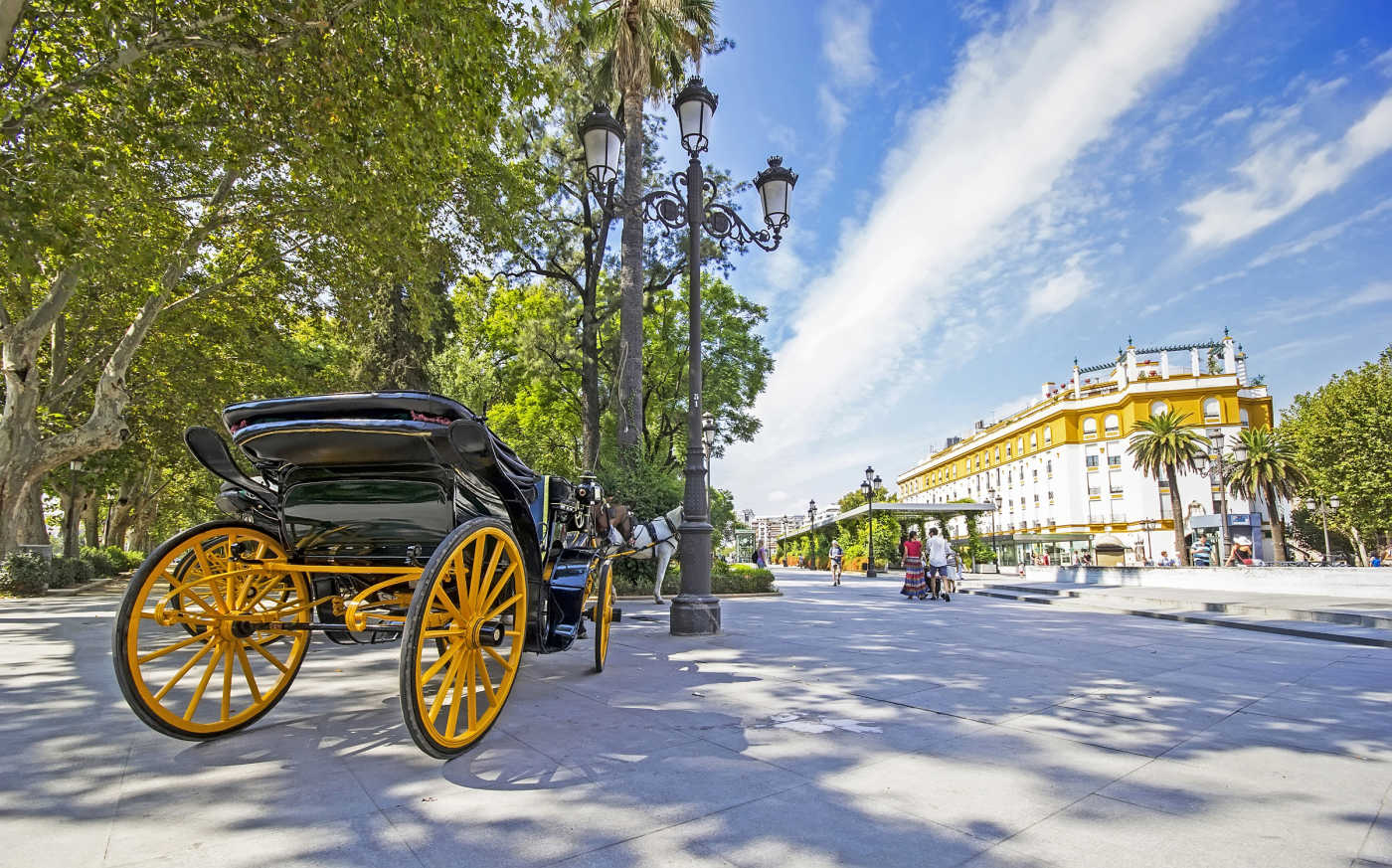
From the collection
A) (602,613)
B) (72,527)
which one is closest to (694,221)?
(602,613)

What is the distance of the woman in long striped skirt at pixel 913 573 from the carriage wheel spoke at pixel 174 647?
1520 cm

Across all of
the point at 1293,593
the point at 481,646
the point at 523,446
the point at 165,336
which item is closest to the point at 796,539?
the point at 523,446

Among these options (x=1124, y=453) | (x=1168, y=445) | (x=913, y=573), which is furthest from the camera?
(x=1124, y=453)

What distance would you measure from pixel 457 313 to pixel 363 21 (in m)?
18.9

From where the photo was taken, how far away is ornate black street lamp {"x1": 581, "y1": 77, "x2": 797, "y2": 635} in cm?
803

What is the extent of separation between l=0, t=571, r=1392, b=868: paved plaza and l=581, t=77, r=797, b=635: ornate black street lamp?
223cm

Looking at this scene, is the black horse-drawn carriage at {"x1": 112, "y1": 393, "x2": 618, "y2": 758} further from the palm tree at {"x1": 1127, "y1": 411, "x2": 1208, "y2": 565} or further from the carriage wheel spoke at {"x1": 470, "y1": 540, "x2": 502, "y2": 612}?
the palm tree at {"x1": 1127, "y1": 411, "x2": 1208, "y2": 565}

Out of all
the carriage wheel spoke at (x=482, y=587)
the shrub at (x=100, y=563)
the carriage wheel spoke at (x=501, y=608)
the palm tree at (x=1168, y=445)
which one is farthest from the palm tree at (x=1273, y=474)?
the shrub at (x=100, y=563)

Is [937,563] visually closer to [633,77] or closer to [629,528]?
[629,528]

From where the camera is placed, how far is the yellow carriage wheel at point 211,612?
321 centimetres

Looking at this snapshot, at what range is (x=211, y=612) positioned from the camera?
361cm

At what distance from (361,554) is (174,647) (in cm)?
90

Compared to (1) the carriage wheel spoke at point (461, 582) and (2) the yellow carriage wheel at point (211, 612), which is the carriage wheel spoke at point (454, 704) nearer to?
(1) the carriage wheel spoke at point (461, 582)

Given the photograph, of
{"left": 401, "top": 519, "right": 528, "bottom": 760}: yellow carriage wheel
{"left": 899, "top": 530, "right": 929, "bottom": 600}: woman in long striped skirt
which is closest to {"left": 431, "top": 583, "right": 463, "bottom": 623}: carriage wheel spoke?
{"left": 401, "top": 519, "right": 528, "bottom": 760}: yellow carriage wheel
